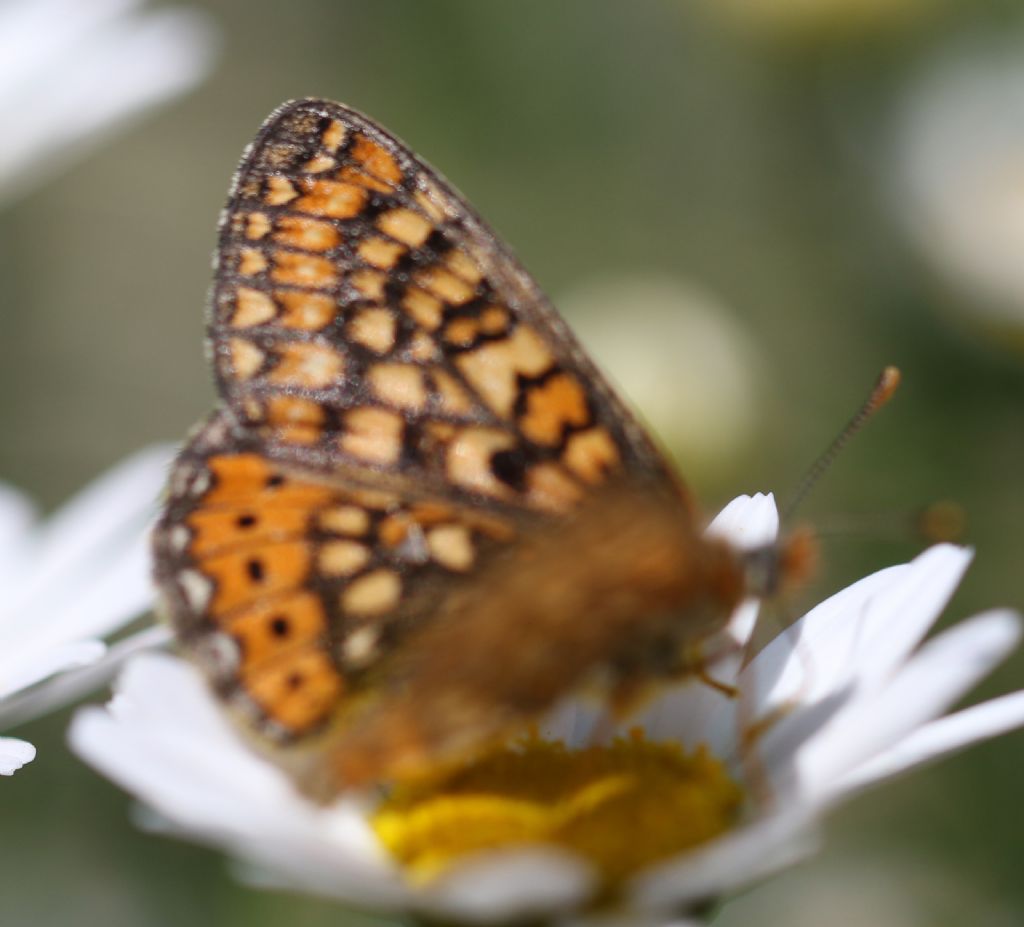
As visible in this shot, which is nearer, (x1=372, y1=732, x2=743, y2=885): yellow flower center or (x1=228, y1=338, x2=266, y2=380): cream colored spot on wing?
(x1=372, y1=732, x2=743, y2=885): yellow flower center

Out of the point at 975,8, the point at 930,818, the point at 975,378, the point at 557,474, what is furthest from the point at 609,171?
the point at 557,474

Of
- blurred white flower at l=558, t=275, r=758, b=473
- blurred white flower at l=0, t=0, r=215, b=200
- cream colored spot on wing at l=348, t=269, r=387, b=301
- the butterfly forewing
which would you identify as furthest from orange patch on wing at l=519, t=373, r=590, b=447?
blurred white flower at l=0, t=0, r=215, b=200

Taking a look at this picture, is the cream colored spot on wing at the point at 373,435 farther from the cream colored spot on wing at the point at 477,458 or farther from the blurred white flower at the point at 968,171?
the blurred white flower at the point at 968,171

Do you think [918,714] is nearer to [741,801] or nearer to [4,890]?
[741,801]

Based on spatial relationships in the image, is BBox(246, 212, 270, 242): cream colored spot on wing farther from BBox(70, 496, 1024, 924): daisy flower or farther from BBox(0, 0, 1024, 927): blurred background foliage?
A: BBox(0, 0, 1024, 927): blurred background foliage

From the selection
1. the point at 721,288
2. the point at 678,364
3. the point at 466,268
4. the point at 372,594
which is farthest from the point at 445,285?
the point at 721,288

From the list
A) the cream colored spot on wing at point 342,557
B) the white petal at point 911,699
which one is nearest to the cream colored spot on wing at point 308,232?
the cream colored spot on wing at point 342,557

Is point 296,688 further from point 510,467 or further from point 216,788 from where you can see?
point 510,467
